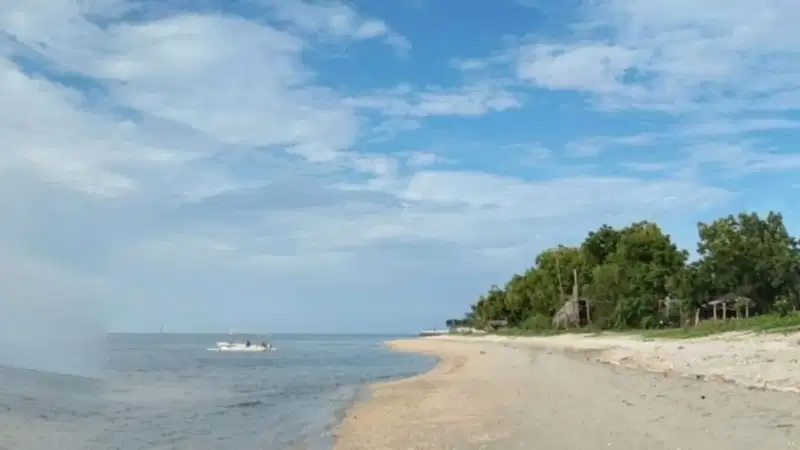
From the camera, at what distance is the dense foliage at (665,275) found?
181ft

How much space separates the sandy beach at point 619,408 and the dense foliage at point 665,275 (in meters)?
27.9

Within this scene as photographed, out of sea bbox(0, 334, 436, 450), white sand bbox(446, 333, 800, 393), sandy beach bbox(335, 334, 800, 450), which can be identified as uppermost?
white sand bbox(446, 333, 800, 393)

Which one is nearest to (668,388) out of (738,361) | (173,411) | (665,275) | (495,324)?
(738,361)

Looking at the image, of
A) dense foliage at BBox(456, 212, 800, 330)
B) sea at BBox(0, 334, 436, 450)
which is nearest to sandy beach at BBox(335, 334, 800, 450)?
sea at BBox(0, 334, 436, 450)

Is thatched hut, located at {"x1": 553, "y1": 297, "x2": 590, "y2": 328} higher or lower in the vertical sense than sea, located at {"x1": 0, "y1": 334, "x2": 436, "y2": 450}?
higher

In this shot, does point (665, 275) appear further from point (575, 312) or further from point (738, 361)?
point (738, 361)

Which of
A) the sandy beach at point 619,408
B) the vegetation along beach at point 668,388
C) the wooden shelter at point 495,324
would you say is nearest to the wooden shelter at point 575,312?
the vegetation along beach at point 668,388

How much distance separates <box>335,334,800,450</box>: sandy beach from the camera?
12.5 m

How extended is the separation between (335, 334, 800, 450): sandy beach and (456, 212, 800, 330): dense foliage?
27949 mm

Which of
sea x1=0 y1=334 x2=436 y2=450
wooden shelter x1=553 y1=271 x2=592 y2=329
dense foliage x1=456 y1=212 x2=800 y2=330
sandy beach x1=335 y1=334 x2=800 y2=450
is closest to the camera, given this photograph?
sandy beach x1=335 y1=334 x2=800 y2=450

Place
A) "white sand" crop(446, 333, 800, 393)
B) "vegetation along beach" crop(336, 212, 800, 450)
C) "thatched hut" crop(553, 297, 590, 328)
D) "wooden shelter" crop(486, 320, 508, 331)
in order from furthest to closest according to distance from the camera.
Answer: "wooden shelter" crop(486, 320, 508, 331) < "thatched hut" crop(553, 297, 590, 328) < "white sand" crop(446, 333, 800, 393) < "vegetation along beach" crop(336, 212, 800, 450)

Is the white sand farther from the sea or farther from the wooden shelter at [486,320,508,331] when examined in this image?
the wooden shelter at [486,320,508,331]

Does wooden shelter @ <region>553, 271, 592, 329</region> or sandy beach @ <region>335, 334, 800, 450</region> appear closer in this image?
sandy beach @ <region>335, 334, 800, 450</region>

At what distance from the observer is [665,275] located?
6906cm
